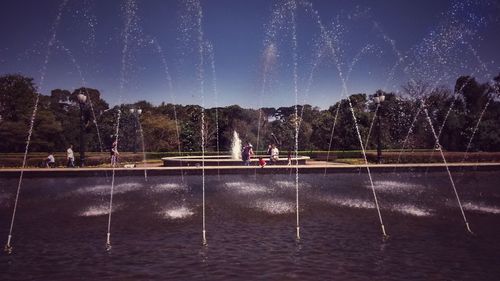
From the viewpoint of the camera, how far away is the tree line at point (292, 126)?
46094 millimetres

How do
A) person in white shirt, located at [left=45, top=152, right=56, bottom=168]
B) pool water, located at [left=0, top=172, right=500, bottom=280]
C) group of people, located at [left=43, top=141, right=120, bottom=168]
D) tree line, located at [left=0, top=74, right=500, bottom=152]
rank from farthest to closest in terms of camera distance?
tree line, located at [left=0, top=74, right=500, bottom=152] < person in white shirt, located at [left=45, top=152, right=56, bottom=168] < group of people, located at [left=43, top=141, right=120, bottom=168] < pool water, located at [left=0, top=172, right=500, bottom=280]

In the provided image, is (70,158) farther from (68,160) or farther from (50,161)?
(50,161)

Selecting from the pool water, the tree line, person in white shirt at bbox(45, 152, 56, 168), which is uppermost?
the tree line

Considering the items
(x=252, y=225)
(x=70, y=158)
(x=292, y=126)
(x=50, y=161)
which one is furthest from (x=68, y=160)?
(x=292, y=126)

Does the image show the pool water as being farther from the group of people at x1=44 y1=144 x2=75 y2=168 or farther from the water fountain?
the group of people at x1=44 y1=144 x2=75 y2=168

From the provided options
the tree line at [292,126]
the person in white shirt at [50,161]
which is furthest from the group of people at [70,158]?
the tree line at [292,126]

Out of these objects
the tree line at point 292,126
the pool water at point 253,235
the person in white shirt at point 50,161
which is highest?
the tree line at point 292,126

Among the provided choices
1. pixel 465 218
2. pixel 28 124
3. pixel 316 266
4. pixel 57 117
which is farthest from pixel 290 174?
pixel 57 117

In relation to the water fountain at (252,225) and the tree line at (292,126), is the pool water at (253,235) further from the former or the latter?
the tree line at (292,126)

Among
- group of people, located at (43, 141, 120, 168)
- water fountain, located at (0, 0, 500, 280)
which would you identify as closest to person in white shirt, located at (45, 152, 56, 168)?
group of people, located at (43, 141, 120, 168)

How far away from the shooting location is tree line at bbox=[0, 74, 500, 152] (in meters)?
46.1

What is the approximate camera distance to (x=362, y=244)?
8352 mm

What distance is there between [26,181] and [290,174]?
13171mm

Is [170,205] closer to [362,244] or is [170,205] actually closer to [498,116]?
[362,244]
